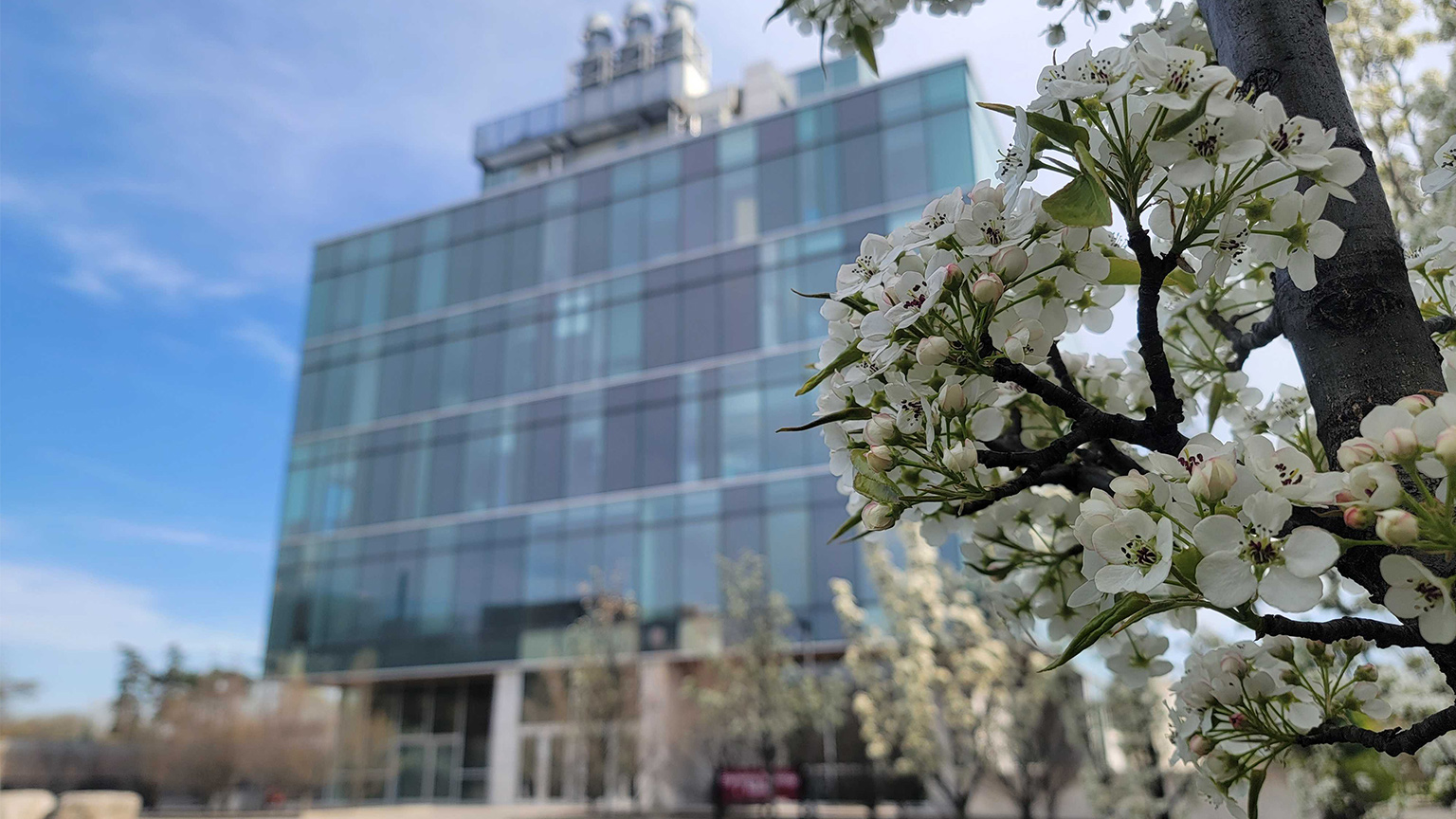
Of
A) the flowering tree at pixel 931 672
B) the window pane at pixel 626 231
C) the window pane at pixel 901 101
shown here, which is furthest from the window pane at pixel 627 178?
the flowering tree at pixel 931 672

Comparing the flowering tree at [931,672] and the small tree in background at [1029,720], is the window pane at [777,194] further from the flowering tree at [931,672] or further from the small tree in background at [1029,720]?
the small tree in background at [1029,720]

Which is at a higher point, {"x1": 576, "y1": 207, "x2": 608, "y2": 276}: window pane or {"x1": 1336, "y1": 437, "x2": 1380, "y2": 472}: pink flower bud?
{"x1": 576, "y1": 207, "x2": 608, "y2": 276}: window pane

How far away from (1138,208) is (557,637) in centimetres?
2566

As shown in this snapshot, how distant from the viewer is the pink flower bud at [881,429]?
1.29m

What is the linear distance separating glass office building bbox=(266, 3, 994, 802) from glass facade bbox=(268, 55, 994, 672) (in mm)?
71

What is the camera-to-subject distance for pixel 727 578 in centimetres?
2216

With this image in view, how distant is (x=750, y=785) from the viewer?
21.1 metres

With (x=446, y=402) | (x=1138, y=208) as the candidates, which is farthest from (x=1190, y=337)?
(x=446, y=402)

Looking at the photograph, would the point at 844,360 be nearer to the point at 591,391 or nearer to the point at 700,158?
the point at 591,391

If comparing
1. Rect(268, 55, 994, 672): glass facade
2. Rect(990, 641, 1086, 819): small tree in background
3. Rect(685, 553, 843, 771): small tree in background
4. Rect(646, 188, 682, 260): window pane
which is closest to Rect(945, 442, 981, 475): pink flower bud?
Rect(990, 641, 1086, 819): small tree in background

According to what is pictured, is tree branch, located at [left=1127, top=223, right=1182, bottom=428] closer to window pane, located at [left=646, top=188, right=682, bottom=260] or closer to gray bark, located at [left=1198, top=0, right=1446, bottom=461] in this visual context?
gray bark, located at [left=1198, top=0, right=1446, bottom=461]

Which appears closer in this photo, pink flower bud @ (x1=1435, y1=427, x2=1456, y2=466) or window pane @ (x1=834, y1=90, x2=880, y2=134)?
pink flower bud @ (x1=1435, y1=427, x2=1456, y2=466)

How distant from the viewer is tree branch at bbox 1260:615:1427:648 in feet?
3.62

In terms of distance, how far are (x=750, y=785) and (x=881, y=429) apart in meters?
21.4
